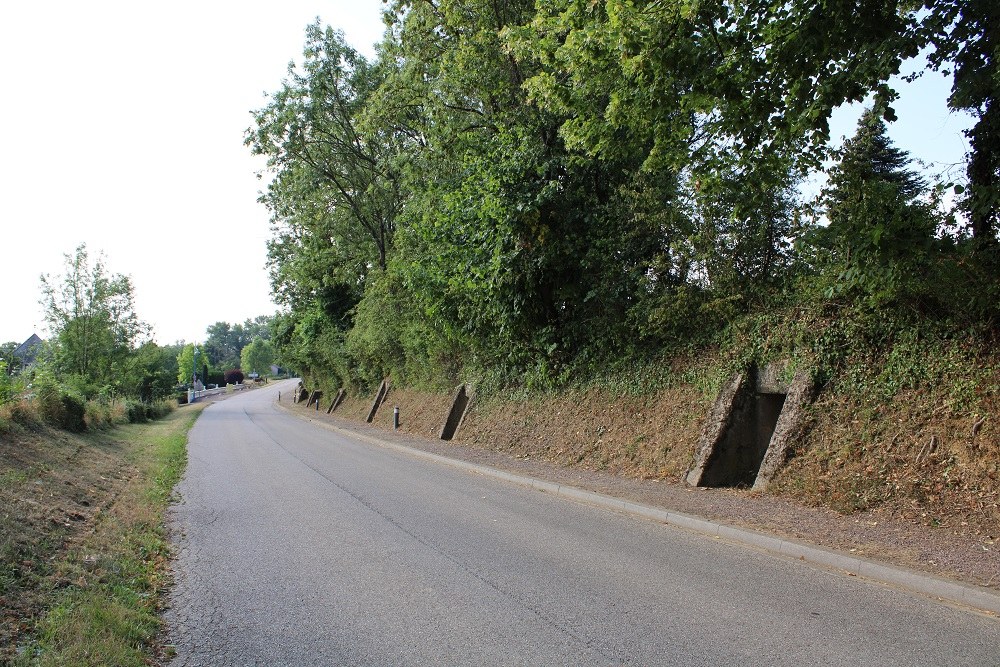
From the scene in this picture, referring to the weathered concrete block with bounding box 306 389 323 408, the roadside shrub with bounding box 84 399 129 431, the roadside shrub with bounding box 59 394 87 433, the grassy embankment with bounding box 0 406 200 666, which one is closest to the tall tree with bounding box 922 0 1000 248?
the grassy embankment with bounding box 0 406 200 666

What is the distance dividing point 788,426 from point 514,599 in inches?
246

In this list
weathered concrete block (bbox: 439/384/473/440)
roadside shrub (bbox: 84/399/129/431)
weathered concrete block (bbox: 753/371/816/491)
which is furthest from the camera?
roadside shrub (bbox: 84/399/129/431)

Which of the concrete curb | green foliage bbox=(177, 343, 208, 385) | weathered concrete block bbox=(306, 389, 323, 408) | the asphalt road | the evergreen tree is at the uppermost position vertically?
the evergreen tree

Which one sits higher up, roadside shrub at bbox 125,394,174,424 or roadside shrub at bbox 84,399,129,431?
roadside shrub at bbox 84,399,129,431

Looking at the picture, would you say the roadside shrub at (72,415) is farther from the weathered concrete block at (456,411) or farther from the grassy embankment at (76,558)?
the weathered concrete block at (456,411)

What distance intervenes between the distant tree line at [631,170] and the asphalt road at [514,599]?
5241mm

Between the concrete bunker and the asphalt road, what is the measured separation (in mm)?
2680

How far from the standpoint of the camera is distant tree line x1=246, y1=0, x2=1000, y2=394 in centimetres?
841

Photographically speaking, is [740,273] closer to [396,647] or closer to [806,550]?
[806,550]

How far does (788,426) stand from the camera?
970cm

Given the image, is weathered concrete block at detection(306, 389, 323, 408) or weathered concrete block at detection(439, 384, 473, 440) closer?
weathered concrete block at detection(439, 384, 473, 440)

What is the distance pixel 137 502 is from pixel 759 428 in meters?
9.87

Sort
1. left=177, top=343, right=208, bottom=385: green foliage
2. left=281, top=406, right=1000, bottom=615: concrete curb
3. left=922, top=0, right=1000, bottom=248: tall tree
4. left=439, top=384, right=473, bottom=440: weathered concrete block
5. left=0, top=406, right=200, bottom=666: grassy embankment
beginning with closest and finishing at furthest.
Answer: left=0, top=406, right=200, bottom=666: grassy embankment < left=281, top=406, right=1000, bottom=615: concrete curb < left=922, top=0, right=1000, bottom=248: tall tree < left=439, top=384, right=473, bottom=440: weathered concrete block < left=177, top=343, right=208, bottom=385: green foliage

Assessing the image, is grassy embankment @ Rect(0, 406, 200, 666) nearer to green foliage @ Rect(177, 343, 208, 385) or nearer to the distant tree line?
the distant tree line
